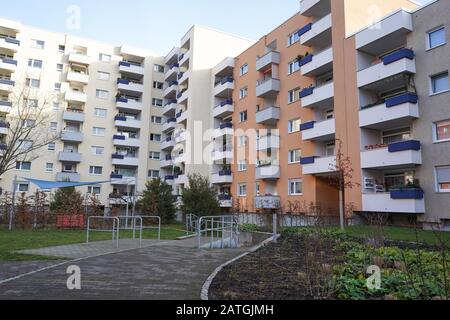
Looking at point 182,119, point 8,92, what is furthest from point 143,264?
point 8,92

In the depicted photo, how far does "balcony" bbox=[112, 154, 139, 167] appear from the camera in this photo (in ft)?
149

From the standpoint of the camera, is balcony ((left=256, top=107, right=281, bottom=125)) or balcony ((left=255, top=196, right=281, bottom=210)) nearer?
balcony ((left=255, top=196, right=281, bottom=210))

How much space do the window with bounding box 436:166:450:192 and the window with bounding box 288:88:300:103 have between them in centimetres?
1306

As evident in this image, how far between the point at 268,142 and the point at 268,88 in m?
4.54

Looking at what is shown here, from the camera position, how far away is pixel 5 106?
130 feet

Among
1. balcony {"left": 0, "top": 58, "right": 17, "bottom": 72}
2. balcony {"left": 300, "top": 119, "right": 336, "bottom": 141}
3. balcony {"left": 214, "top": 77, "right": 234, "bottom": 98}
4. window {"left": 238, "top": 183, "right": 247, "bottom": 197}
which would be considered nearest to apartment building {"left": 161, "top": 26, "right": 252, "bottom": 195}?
balcony {"left": 214, "top": 77, "right": 234, "bottom": 98}

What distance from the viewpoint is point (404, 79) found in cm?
2133

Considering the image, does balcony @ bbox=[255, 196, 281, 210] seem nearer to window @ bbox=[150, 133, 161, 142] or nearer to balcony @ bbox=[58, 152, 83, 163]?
window @ bbox=[150, 133, 161, 142]

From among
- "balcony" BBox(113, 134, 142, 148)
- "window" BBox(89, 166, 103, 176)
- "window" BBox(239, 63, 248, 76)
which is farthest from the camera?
"balcony" BBox(113, 134, 142, 148)

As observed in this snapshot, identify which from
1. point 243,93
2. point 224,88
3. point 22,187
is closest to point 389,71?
point 243,93

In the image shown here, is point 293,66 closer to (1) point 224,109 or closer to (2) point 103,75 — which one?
(1) point 224,109

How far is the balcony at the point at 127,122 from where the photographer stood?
4578 centimetres

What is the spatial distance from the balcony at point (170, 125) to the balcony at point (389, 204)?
93.1 feet
